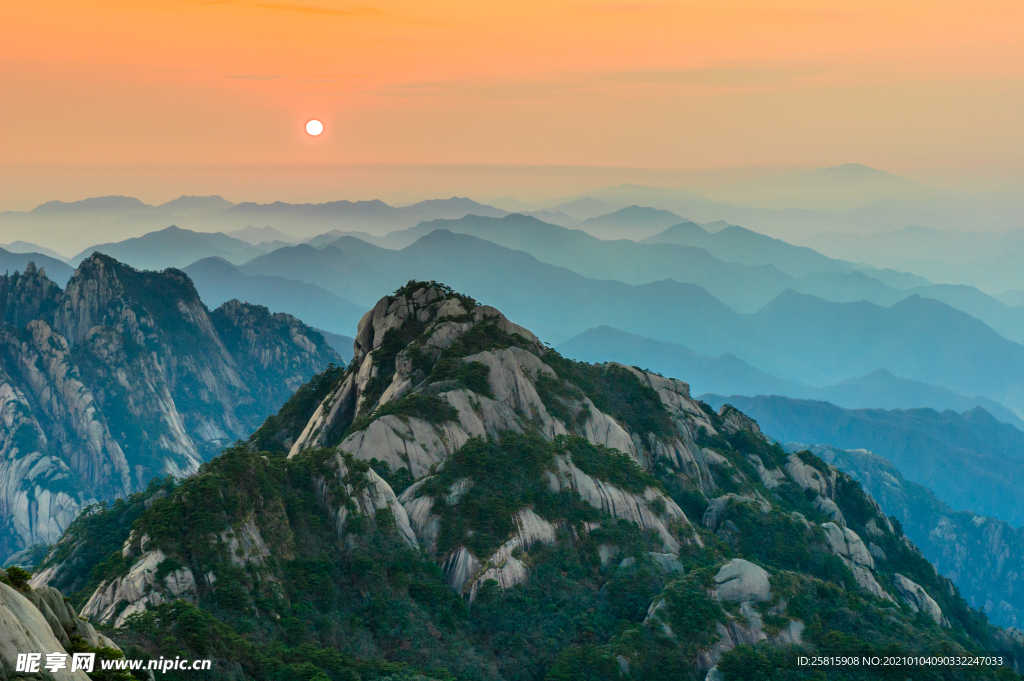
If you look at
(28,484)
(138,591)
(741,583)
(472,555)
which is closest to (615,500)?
(741,583)

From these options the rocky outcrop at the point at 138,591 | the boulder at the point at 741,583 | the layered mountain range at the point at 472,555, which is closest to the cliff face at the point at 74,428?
the layered mountain range at the point at 472,555

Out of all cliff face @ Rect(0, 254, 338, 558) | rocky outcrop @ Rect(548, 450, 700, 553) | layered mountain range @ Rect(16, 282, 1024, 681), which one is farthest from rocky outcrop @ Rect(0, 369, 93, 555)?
rocky outcrop @ Rect(548, 450, 700, 553)

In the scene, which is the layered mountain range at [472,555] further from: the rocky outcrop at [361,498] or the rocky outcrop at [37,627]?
the rocky outcrop at [37,627]

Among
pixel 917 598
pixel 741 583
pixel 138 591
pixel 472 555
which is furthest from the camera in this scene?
pixel 917 598

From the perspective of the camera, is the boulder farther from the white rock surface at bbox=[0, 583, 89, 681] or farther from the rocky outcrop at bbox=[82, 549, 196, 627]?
the white rock surface at bbox=[0, 583, 89, 681]

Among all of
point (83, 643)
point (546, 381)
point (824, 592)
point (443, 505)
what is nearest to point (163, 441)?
point (546, 381)

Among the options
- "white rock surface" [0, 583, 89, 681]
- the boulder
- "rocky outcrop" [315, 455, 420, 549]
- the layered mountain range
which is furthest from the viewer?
"rocky outcrop" [315, 455, 420, 549]

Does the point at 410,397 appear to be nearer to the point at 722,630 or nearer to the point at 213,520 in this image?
the point at 213,520

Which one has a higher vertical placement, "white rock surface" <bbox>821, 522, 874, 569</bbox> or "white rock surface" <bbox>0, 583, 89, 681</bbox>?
"white rock surface" <bbox>821, 522, 874, 569</bbox>

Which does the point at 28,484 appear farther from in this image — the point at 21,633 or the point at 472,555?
the point at 21,633
